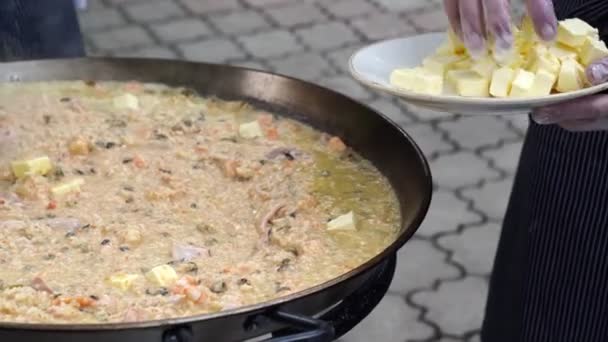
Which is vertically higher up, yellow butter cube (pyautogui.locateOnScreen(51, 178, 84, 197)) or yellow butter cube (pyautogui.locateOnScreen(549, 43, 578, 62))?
yellow butter cube (pyautogui.locateOnScreen(549, 43, 578, 62))

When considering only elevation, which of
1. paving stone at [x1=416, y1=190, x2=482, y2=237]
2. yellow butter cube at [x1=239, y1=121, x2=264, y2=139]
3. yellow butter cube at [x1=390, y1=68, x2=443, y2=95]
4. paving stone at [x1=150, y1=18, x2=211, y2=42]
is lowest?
paving stone at [x1=416, y1=190, x2=482, y2=237]

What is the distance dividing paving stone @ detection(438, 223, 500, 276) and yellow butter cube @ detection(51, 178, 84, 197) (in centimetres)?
175

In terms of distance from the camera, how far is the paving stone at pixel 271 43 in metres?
4.48

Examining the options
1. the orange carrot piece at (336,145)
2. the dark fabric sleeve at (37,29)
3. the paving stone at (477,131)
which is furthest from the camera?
the paving stone at (477,131)

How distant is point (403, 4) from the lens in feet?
16.6

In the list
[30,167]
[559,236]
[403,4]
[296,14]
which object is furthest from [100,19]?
[559,236]

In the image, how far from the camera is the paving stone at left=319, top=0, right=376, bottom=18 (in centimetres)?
494

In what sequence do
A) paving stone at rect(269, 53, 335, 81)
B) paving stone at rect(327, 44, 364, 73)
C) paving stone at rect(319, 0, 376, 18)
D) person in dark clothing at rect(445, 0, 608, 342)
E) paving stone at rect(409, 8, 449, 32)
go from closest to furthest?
1. person in dark clothing at rect(445, 0, 608, 342)
2. paving stone at rect(269, 53, 335, 81)
3. paving stone at rect(327, 44, 364, 73)
4. paving stone at rect(409, 8, 449, 32)
5. paving stone at rect(319, 0, 376, 18)

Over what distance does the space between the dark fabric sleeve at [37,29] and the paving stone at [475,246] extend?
141 centimetres

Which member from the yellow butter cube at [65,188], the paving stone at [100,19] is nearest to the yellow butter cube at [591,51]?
the yellow butter cube at [65,188]

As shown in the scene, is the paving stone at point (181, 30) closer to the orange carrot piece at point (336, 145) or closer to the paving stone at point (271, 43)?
the paving stone at point (271, 43)

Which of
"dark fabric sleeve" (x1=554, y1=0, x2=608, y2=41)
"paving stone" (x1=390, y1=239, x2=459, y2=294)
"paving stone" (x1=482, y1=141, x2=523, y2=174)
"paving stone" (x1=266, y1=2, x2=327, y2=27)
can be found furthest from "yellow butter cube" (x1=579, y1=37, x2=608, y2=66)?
"paving stone" (x1=266, y1=2, x2=327, y2=27)

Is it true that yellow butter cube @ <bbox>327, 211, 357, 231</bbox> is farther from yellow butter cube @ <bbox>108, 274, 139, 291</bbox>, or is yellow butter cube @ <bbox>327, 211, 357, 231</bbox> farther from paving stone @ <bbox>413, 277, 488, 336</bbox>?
paving stone @ <bbox>413, 277, 488, 336</bbox>

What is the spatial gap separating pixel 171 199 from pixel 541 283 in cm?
72
